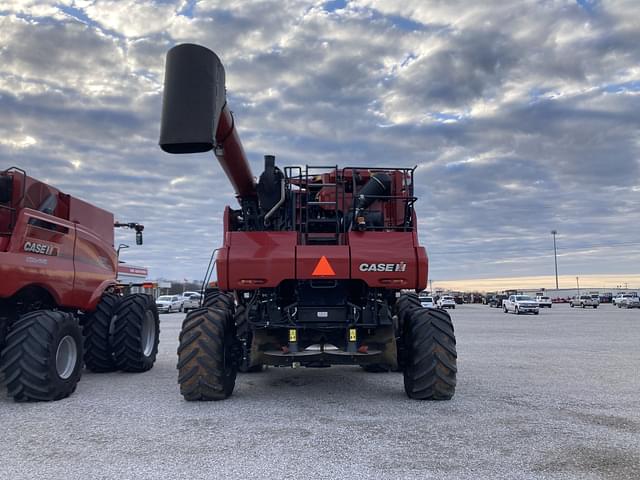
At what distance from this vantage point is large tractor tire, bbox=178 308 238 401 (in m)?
7.21

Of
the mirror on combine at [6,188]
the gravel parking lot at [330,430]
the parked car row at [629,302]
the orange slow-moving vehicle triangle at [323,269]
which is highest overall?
the mirror on combine at [6,188]

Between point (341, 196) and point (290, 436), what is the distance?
4067 mm

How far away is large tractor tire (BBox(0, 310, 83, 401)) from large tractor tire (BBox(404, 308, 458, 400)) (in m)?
4.79

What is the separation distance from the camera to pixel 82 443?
5426 mm

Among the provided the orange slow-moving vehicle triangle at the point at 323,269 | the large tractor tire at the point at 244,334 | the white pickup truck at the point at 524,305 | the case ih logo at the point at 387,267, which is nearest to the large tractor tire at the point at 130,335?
the large tractor tire at the point at 244,334

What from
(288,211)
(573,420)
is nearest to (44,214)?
(288,211)

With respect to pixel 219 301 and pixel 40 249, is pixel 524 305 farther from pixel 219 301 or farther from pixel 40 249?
pixel 40 249

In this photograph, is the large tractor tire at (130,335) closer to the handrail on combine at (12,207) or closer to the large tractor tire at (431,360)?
the handrail on combine at (12,207)

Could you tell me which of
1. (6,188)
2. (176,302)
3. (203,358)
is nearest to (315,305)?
(203,358)

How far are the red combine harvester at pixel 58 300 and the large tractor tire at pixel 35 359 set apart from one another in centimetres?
1

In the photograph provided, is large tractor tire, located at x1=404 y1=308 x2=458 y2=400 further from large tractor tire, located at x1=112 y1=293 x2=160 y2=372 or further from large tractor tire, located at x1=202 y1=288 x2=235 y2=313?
large tractor tire, located at x1=112 y1=293 x2=160 y2=372

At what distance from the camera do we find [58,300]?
845 centimetres

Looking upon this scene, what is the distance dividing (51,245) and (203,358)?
3126 mm

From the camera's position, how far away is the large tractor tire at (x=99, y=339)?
9977mm
